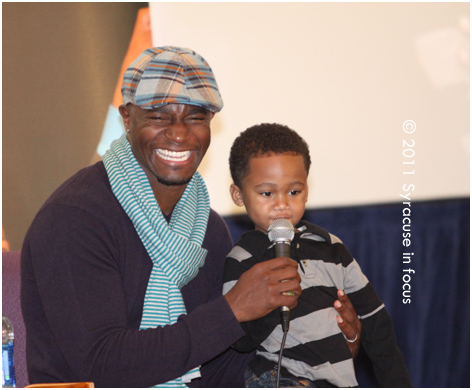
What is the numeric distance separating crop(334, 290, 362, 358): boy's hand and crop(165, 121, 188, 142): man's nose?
0.77 meters

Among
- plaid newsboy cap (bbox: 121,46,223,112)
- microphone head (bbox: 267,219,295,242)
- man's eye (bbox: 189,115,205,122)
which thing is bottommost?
microphone head (bbox: 267,219,295,242)

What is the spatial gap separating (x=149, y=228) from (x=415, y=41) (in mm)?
2509

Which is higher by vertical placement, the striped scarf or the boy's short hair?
the boy's short hair

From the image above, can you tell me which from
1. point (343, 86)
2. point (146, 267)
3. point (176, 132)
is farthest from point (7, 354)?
point (343, 86)

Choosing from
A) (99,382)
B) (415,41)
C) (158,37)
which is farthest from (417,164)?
(99,382)

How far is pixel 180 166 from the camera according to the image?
2117 mm

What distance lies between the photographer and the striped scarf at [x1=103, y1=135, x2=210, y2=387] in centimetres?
203

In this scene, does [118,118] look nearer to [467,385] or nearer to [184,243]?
[184,243]

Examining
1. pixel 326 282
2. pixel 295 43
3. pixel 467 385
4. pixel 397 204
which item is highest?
pixel 295 43

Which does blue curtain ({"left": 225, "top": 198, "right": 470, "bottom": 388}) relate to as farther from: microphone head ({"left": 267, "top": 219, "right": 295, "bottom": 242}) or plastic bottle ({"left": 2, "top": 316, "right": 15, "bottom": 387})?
microphone head ({"left": 267, "top": 219, "right": 295, "bottom": 242})

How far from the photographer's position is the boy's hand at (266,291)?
1.85m

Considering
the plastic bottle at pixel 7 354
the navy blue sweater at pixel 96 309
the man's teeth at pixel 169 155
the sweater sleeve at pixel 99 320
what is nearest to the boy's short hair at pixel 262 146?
the man's teeth at pixel 169 155

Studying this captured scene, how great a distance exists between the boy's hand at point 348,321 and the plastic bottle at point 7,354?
4.05 feet

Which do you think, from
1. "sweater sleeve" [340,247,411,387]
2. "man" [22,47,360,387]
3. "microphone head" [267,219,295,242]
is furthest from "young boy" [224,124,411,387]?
"microphone head" [267,219,295,242]
